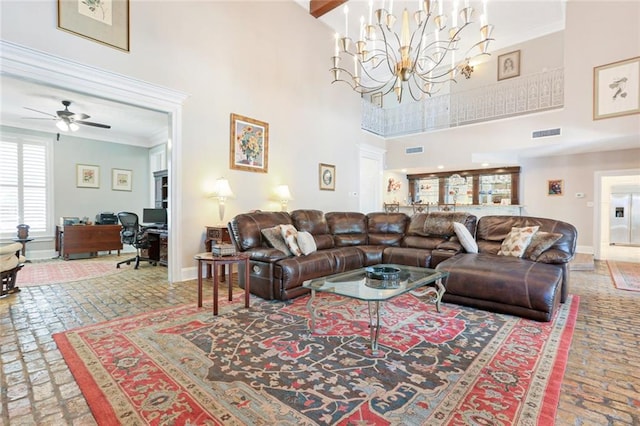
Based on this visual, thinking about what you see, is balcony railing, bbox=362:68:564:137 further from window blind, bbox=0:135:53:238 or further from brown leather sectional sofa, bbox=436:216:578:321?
window blind, bbox=0:135:53:238

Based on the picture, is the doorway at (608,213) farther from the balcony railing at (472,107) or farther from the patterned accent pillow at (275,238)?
the patterned accent pillow at (275,238)

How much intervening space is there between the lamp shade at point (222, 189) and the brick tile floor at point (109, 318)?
1.36m

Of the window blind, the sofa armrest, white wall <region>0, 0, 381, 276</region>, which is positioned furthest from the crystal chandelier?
the window blind

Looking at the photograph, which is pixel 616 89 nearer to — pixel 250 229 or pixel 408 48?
pixel 408 48

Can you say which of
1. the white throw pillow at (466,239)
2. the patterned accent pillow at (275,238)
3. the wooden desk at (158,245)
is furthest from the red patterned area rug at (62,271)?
the white throw pillow at (466,239)

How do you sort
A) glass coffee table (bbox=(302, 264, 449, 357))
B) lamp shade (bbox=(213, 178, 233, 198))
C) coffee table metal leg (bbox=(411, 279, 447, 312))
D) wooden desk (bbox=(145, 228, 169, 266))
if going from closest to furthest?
glass coffee table (bbox=(302, 264, 449, 357))
coffee table metal leg (bbox=(411, 279, 447, 312))
lamp shade (bbox=(213, 178, 233, 198))
wooden desk (bbox=(145, 228, 169, 266))

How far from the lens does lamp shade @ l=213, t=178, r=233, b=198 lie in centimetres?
455

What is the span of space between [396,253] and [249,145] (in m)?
3.03

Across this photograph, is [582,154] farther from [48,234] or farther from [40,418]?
[48,234]

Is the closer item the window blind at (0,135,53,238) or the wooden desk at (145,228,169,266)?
the wooden desk at (145,228,169,266)

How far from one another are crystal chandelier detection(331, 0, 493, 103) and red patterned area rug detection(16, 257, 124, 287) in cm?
486

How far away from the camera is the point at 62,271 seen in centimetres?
A: 507

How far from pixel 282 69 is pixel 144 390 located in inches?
217

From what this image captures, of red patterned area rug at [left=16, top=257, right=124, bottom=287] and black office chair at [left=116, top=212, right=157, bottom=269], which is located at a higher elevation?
black office chair at [left=116, top=212, right=157, bottom=269]
